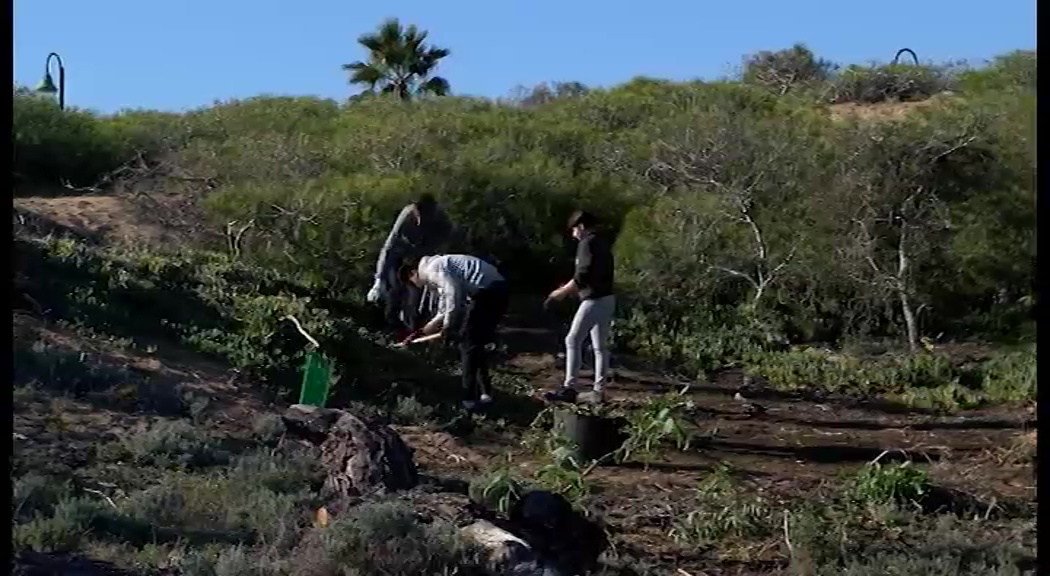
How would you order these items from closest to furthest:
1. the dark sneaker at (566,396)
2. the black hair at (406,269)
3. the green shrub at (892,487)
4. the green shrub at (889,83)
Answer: the green shrub at (892,487), the dark sneaker at (566,396), the black hair at (406,269), the green shrub at (889,83)

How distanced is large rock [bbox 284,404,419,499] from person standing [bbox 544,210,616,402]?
2.75m

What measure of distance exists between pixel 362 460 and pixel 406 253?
429cm

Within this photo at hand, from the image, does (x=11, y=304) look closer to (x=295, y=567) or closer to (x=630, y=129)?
(x=295, y=567)

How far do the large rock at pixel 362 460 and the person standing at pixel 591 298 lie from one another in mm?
2746

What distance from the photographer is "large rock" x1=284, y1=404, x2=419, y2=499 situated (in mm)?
6176

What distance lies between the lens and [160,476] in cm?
648

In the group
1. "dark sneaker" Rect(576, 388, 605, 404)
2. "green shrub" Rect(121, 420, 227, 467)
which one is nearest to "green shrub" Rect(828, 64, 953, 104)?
"dark sneaker" Rect(576, 388, 605, 404)

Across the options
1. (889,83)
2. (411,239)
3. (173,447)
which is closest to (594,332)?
(411,239)

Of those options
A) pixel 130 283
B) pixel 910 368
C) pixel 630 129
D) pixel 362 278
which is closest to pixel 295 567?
pixel 130 283

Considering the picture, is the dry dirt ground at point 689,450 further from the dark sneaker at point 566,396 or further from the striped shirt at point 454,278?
the striped shirt at point 454,278

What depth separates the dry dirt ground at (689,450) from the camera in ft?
21.9

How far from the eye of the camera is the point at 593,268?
9219 millimetres

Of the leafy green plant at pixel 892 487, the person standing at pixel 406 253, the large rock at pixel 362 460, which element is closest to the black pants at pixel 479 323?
the person standing at pixel 406 253

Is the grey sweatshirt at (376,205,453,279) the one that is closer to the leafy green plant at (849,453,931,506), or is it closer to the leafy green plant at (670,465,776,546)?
the leafy green plant at (670,465,776,546)
